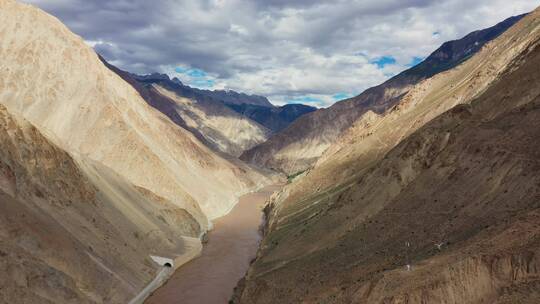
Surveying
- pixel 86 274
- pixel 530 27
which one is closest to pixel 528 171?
pixel 86 274

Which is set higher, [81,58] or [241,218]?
[81,58]

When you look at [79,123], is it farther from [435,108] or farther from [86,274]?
[435,108]

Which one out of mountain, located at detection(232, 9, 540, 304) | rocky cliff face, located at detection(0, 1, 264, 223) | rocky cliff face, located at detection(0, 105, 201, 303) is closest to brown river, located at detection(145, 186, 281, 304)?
rocky cliff face, located at detection(0, 105, 201, 303)

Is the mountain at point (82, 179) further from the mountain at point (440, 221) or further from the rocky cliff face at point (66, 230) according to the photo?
the mountain at point (440, 221)

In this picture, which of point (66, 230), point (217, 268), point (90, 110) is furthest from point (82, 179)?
point (90, 110)

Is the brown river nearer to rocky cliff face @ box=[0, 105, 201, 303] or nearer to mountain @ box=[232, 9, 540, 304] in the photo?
rocky cliff face @ box=[0, 105, 201, 303]

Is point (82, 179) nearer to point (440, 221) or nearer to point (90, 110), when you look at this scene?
point (440, 221)
